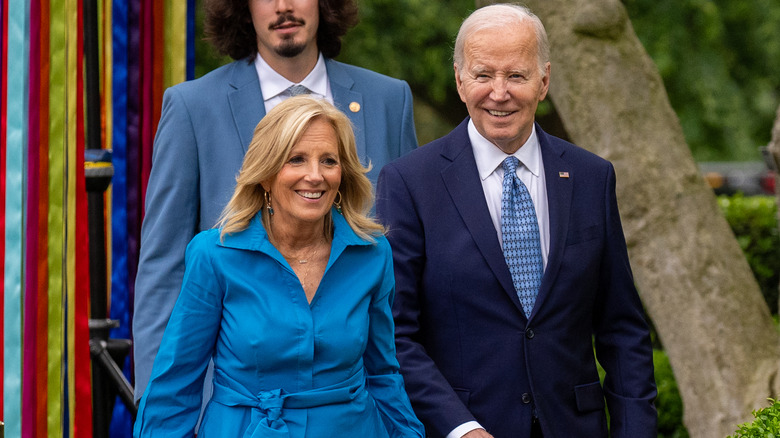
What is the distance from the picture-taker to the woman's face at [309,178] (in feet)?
9.02

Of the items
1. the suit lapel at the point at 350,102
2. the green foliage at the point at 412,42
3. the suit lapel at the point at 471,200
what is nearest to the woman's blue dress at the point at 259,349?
the suit lapel at the point at 471,200

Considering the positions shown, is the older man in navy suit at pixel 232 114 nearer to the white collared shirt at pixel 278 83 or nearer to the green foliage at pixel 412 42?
the white collared shirt at pixel 278 83

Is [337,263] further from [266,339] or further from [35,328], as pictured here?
[35,328]

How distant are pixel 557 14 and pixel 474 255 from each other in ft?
7.92

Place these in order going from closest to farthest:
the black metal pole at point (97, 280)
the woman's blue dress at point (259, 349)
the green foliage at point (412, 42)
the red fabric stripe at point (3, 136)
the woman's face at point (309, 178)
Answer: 1. the woman's blue dress at point (259, 349)
2. the woman's face at point (309, 178)
3. the red fabric stripe at point (3, 136)
4. the black metal pole at point (97, 280)
5. the green foliage at point (412, 42)

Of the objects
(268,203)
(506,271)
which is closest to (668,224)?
(506,271)

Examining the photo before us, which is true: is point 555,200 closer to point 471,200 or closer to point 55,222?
point 471,200

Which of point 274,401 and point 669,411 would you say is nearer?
point 274,401

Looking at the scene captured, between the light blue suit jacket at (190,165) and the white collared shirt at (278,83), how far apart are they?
0.12ft

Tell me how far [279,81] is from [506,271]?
3.67 feet

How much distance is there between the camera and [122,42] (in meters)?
4.42

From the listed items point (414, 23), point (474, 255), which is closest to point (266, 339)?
point (474, 255)

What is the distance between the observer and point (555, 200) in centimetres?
311

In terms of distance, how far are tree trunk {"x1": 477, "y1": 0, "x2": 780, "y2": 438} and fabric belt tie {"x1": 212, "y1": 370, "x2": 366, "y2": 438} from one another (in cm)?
262
